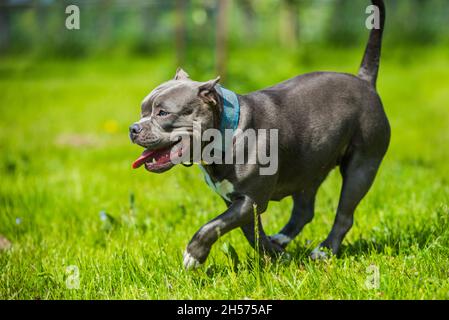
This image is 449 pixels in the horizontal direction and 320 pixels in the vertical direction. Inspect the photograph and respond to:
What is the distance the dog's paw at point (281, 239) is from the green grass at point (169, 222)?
95 mm

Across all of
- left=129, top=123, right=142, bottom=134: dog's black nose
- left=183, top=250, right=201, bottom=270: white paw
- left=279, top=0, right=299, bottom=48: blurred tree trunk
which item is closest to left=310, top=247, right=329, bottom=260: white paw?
left=183, top=250, right=201, bottom=270: white paw

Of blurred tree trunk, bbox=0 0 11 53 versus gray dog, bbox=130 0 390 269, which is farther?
blurred tree trunk, bbox=0 0 11 53

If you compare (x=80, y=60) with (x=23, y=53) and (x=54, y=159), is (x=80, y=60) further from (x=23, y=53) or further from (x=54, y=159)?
(x=54, y=159)

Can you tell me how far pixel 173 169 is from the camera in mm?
6164

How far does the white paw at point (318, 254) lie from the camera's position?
379cm

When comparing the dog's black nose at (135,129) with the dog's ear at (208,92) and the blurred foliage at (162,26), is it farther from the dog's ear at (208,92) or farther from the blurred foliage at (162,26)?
the blurred foliage at (162,26)

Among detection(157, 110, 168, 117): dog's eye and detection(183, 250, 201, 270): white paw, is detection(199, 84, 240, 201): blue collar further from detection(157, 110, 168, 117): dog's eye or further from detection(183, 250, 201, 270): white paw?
detection(183, 250, 201, 270): white paw

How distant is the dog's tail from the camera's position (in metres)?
4.01

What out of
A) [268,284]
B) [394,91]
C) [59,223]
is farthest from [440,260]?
[394,91]

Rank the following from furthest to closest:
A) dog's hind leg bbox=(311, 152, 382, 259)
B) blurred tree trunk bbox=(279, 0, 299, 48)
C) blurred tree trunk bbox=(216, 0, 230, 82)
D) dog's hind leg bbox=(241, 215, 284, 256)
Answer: blurred tree trunk bbox=(279, 0, 299, 48) → blurred tree trunk bbox=(216, 0, 230, 82) → dog's hind leg bbox=(311, 152, 382, 259) → dog's hind leg bbox=(241, 215, 284, 256)

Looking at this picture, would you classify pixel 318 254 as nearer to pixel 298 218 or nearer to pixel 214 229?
pixel 298 218

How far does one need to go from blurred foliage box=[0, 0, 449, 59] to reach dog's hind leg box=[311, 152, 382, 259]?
10.6 metres

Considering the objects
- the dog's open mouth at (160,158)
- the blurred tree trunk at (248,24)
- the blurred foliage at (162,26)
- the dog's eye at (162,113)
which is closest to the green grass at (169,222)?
the dog's open mouth at (160,158)

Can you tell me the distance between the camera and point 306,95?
3.76m
